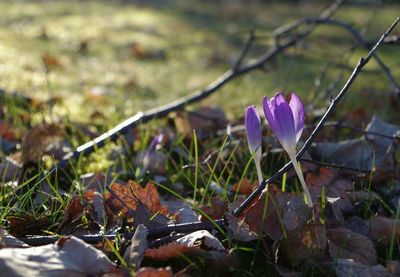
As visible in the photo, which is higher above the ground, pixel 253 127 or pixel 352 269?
pixel 253 127

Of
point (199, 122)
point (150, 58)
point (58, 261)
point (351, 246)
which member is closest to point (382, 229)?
point (351, 246)

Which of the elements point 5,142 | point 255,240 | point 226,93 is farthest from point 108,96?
point 255,240

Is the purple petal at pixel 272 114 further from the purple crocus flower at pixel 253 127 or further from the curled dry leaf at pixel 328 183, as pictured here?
the curled dry leaf at pixel 328 183

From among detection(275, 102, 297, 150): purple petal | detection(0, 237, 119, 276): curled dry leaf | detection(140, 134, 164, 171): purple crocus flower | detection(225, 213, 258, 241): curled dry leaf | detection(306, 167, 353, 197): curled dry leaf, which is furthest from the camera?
detection(140, 134, 164, 171): purple crocus flower

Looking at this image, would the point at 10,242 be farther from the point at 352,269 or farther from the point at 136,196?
the point at 352,269

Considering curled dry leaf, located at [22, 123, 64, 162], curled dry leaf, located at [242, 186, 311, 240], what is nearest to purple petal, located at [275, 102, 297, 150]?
curled dry leaf, located at [242, 186, 311, 240]

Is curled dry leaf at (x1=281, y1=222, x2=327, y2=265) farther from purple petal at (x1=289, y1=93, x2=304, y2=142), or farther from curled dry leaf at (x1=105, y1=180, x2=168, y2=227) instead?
curled dry leaf at (x1=105, y1=180, x2=168, y2=227)
